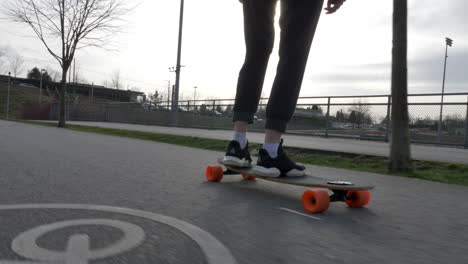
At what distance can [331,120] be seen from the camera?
14.9m

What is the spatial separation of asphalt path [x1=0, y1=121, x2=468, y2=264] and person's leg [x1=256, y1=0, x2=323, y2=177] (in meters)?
0.35

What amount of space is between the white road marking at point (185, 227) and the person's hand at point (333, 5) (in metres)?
2.18

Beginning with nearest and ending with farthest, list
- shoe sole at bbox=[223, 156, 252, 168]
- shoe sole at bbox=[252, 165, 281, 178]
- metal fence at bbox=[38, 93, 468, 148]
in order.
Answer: shoe sole at bbox=[252, 165, 281, 178] → shoe sole at bbox=[223, 156, 252, 168] → metal fence at bbox=[38, 93, 468, 148]

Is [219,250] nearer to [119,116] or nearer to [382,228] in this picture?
[382,228]

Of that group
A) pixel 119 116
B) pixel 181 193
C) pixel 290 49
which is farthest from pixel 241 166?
pixel 119 116

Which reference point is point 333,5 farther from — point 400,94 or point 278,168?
point 400,94

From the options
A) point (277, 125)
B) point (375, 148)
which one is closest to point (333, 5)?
point (277, 125)

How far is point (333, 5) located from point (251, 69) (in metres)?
0.84

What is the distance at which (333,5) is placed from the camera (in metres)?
3.03

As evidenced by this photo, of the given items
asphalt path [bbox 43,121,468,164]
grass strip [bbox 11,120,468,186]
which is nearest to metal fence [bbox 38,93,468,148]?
asphalt path [bbox 43,121,468,164]

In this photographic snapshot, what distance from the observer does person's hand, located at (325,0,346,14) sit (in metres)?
3.02

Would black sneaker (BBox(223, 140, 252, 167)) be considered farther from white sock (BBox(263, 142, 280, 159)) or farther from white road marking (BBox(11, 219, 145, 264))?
white road marking (BBox(11, 219, 145, 264))

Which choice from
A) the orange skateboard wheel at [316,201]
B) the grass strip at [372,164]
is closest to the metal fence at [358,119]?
the grass strip at [372,164]

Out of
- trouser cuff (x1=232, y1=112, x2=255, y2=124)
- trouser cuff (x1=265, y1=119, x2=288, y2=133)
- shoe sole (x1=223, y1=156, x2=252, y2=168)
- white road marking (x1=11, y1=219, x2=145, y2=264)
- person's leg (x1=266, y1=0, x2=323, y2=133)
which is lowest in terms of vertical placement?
white road marking (x1=11, y1=219, x2=145, y2=264)
